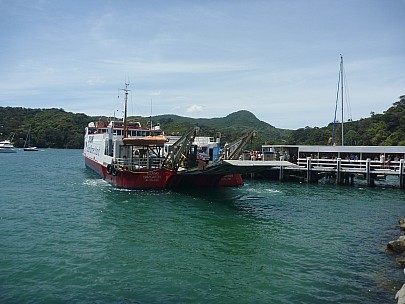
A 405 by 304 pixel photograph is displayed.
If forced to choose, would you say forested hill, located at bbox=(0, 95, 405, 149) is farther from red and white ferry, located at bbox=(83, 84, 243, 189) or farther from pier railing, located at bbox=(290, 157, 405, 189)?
red and white ferry, located at bbox=(83, 84, 243, 189)

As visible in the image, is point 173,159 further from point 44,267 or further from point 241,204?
point 44,267

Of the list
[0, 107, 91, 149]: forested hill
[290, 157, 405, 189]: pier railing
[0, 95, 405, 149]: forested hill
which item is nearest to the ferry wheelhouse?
[290, 157, 405, 189]: pier railing

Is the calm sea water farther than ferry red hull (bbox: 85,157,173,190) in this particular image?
No

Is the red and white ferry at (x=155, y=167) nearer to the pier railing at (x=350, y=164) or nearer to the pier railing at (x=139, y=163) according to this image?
the pier railing at (x=139, y=163)

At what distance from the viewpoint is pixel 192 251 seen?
47.0ft

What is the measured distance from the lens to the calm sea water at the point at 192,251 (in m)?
10.6

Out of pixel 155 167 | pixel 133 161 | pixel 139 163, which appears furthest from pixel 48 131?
pixel 155 167

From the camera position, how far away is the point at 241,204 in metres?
25.0

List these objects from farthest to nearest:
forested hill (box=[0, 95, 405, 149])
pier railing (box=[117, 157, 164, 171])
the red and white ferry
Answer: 1. forested hill (box=[0, 95, 405, 149])
2. pier railing (box=[117, 157, 164, 171])
3. the red and white ferry

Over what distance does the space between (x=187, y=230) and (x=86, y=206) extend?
8637 millimetres

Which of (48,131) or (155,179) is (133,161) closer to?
(155,179)

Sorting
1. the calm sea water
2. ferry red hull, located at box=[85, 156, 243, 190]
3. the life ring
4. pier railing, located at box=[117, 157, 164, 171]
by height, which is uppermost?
pier railing, located at box=[117, 157, 164, 171]

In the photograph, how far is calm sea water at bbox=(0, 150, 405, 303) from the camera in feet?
34.8

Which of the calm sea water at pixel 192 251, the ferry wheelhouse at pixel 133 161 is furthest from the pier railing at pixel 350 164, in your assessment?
the ferry wheelhouse at pixel 133 161
